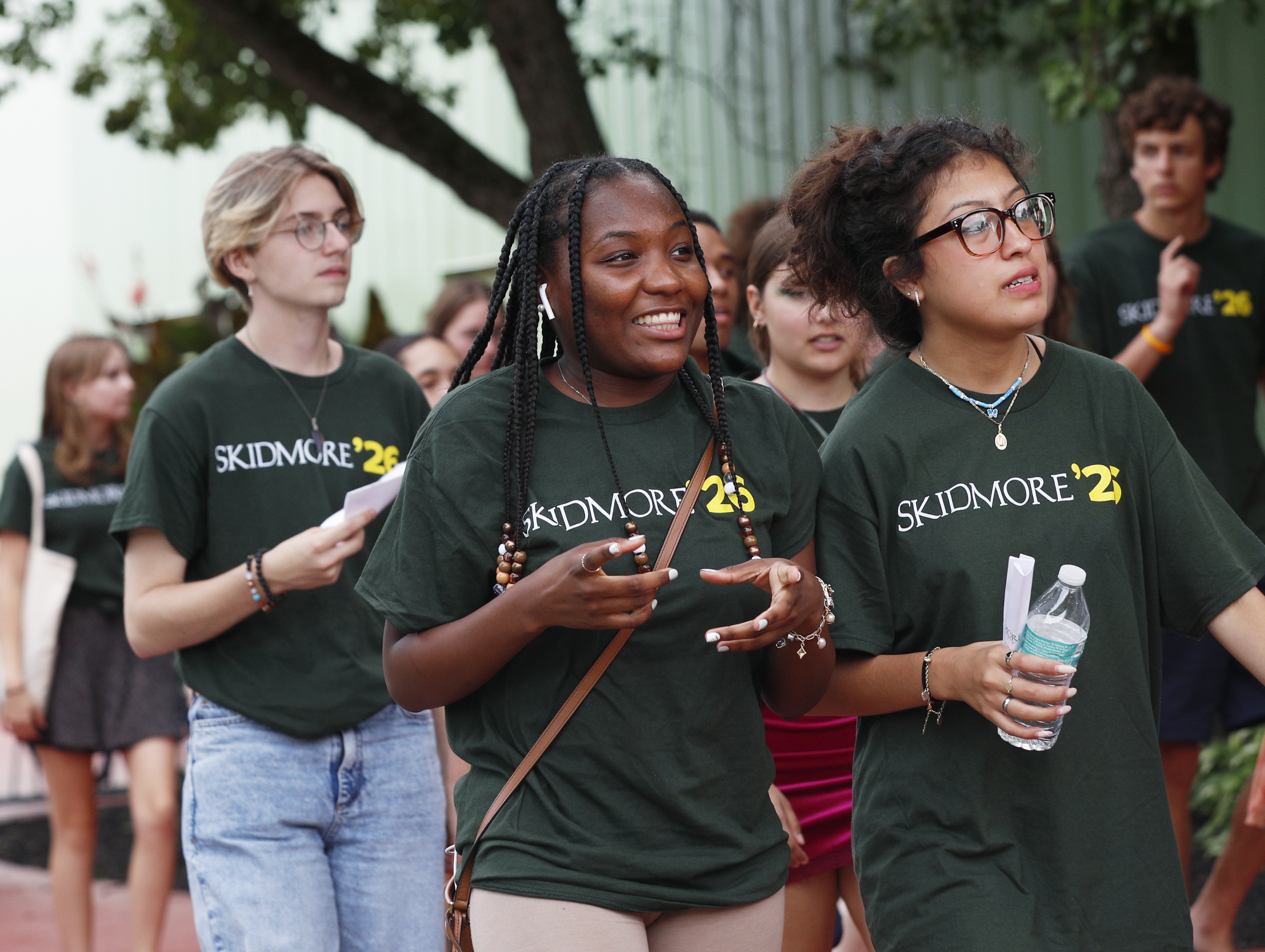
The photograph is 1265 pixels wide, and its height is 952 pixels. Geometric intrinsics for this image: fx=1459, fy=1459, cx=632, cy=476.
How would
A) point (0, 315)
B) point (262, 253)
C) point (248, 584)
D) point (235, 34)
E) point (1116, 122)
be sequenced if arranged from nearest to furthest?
point (248, 584) → point (262, 253) → point (1116, 122) → point (235, 34) → point (0, 315)

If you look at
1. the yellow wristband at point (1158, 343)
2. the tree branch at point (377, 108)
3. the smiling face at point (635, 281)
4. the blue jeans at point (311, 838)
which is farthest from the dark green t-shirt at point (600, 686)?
the tree branch at point (377, 108)

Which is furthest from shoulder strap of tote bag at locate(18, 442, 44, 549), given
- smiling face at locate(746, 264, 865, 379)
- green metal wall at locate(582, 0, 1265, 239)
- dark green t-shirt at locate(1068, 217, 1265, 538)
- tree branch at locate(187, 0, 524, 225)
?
green metal wall at locate(582, 0, 1265, 239)

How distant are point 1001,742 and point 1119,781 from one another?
0.21 metres

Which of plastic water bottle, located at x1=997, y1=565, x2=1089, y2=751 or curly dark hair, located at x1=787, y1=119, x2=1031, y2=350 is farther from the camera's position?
curly dark hair, located at x1=787, y1=119, x2=1031, y2=350

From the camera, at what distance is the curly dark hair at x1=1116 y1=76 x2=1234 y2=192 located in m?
5.30

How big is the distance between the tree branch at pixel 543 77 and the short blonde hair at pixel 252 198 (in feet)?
13.9

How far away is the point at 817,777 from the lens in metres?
3.77

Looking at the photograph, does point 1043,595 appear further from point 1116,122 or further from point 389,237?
point 389,237

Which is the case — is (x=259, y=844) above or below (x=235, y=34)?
below

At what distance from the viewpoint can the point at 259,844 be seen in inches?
131

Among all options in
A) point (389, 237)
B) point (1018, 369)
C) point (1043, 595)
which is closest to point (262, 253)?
point (1018, 369)

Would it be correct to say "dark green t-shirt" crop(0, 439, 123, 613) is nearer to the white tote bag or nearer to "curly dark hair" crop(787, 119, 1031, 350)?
the white tote bag

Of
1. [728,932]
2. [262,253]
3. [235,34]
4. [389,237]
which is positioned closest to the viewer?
[728,932]

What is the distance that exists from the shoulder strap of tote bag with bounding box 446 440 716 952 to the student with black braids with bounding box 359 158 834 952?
2cm
